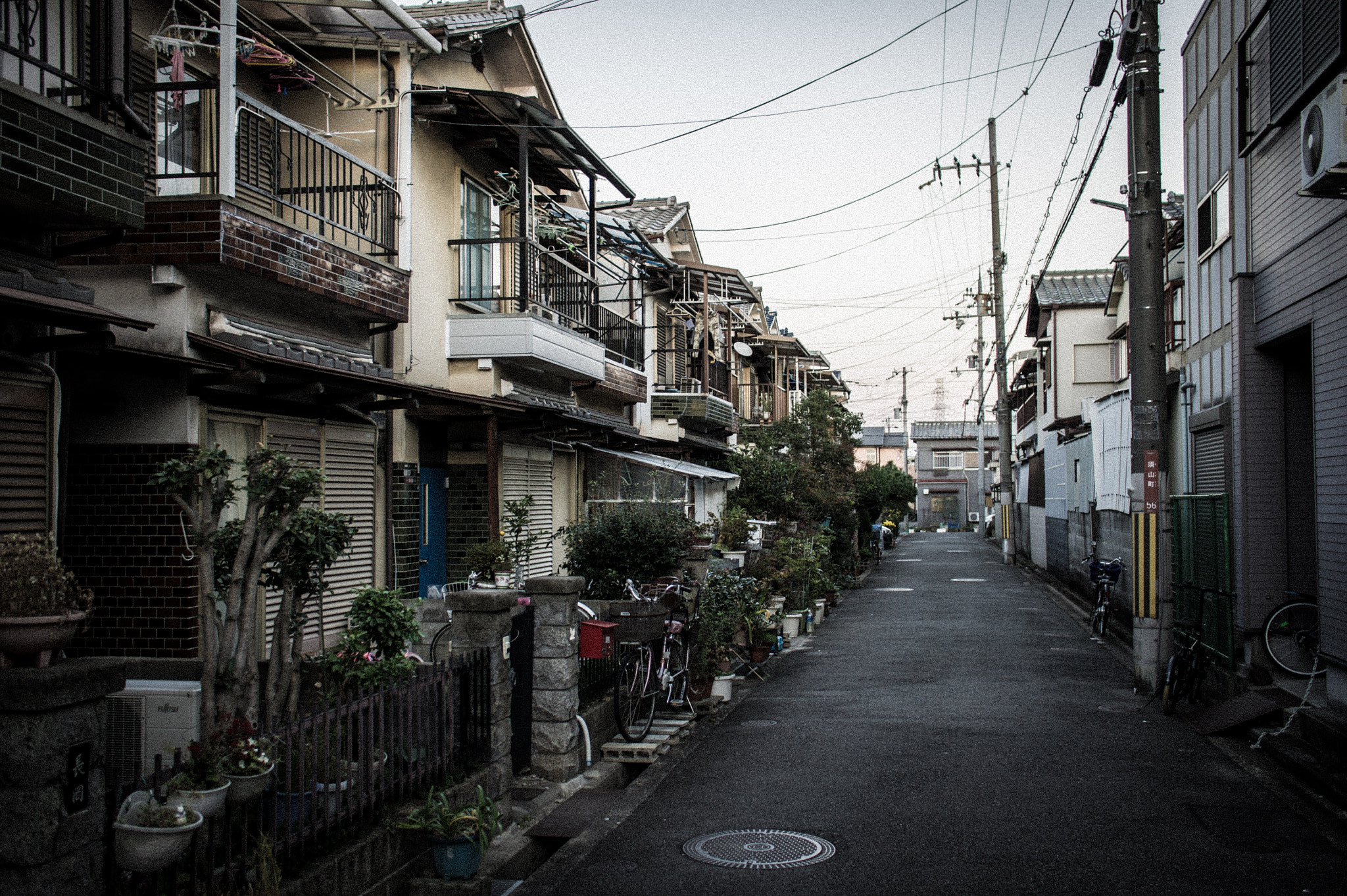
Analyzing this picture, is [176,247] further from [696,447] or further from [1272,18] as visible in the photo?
[696,447]

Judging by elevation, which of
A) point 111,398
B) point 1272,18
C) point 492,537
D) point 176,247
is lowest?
point 492,537

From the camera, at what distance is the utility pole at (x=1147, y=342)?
11859mm

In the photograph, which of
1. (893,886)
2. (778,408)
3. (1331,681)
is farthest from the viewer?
(778,408)

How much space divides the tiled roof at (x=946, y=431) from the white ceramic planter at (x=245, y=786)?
279ft

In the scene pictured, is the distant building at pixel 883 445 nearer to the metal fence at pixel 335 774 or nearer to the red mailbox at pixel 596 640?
the red mailbox at pixel 596 640

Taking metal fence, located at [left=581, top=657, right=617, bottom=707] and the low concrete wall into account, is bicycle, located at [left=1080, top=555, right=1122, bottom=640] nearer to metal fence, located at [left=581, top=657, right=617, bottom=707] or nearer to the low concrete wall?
metal fence, located at [left=581, top=657, right=617, bottom=707]

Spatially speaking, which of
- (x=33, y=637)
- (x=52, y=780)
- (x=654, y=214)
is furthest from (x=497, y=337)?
(x=654, y=214)

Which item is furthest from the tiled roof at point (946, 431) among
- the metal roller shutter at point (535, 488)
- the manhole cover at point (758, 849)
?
the manhole cover at point (758, 849)

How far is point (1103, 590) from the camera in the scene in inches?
698

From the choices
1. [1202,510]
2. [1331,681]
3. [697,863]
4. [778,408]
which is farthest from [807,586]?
[778,408]

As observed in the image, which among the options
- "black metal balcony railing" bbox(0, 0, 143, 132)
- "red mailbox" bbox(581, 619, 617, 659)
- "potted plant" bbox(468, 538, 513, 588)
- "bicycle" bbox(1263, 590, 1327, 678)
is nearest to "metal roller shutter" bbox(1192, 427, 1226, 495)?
"bicycle" bbox(1263, 590, 1327, 678)

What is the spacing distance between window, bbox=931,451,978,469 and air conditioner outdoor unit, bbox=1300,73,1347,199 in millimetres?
80839

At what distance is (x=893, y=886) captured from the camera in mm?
5855

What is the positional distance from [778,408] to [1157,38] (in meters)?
27.4
